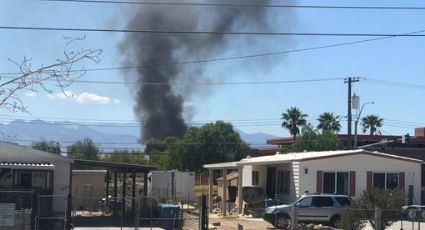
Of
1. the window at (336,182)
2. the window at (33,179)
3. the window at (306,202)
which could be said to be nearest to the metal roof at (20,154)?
the window at (33,179)

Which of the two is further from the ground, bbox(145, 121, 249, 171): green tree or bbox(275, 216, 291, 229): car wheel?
bbox(145, 121, 249, 171): green tree

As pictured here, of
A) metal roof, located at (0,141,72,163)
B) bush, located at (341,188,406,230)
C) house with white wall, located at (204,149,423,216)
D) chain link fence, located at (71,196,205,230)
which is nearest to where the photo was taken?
bush, located at (341,188,406,230)

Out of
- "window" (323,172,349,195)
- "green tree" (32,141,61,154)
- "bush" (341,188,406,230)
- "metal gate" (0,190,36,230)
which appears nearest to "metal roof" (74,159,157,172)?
"metal gate" (0,190,36,230)

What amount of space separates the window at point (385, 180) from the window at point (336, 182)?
161 centimetres

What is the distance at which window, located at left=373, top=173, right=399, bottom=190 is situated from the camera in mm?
36938

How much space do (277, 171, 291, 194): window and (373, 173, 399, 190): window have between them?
4561 millimetres

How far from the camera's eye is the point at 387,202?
970 inches

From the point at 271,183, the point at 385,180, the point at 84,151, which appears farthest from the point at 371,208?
the point at 84,151

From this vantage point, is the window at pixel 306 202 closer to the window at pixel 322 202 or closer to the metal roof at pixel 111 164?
the window at pixel 322 202

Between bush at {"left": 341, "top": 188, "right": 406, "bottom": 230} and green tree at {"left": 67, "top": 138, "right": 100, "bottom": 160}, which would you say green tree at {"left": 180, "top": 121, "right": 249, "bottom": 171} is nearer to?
green tree at {"left": 67, "top": 138, "right": 100, "bottom": 160}

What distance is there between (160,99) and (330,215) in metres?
88.0

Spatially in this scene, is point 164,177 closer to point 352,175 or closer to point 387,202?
point 352,175

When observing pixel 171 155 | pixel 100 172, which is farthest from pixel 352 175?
pixel 171 155

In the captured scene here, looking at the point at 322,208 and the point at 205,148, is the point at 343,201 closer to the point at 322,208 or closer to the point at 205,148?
the point at 322,208
